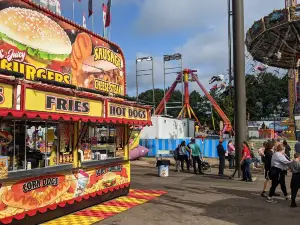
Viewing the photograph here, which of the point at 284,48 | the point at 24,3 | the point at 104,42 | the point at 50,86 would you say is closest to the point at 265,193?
the point at 104,42

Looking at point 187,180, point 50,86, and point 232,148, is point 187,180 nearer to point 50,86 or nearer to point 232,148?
point 232,148

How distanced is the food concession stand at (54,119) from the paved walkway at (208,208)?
1237 millimetres

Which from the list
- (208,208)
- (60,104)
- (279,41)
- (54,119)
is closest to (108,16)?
(60,104)

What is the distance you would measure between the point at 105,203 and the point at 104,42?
15.6 feet

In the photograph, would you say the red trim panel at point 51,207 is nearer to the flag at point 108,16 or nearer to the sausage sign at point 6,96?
the sausage sign at point 6,96

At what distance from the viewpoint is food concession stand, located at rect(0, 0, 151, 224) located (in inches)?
262

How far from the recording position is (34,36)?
8031 mm

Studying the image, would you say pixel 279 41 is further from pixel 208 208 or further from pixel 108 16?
pixel 208 208

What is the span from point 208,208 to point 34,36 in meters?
6.02

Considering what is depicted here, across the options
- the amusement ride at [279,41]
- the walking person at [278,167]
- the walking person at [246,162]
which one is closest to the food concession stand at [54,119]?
the walking person at [278,167]

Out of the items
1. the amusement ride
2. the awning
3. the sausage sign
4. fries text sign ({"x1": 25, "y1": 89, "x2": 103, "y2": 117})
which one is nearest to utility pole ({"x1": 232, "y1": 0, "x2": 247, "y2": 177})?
the awning

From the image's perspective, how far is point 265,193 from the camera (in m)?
11.4

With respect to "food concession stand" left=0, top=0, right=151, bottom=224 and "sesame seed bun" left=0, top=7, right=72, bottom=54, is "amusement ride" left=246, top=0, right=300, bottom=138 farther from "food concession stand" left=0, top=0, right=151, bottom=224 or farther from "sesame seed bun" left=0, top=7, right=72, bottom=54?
"sesame seed bun" left=0, top=7, right=72, bottom=54

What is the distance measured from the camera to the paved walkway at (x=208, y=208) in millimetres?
7996
